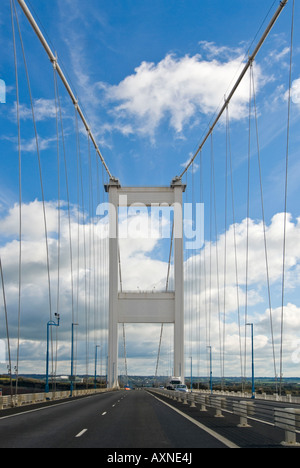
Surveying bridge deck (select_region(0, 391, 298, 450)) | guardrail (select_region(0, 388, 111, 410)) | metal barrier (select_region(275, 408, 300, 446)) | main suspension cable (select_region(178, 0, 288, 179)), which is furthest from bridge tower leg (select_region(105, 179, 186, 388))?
metal barrier (select_region(275, 408, 300, 446))

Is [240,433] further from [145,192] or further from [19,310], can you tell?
[145,192]

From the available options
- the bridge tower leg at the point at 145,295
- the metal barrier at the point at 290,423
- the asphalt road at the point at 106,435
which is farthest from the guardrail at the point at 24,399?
the bridge tower leg at the point at 145,295

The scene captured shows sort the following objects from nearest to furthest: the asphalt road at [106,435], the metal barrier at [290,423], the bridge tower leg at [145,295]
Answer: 1. the asphalt road at [106,435]
2. the metal barrier at [290,423]
3. the bridge tower leg at [145,295]

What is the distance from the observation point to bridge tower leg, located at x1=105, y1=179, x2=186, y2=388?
63750 mm

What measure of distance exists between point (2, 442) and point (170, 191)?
189ft

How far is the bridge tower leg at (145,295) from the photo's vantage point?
209 ft

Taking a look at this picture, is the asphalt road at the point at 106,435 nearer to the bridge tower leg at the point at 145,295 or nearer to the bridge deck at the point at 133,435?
the bridge deck at the point at 133,435

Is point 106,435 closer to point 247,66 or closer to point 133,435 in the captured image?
point 133,435

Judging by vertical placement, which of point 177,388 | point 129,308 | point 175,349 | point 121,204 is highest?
point 121,204

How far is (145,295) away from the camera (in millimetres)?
66312

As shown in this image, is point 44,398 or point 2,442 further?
point 44,398
